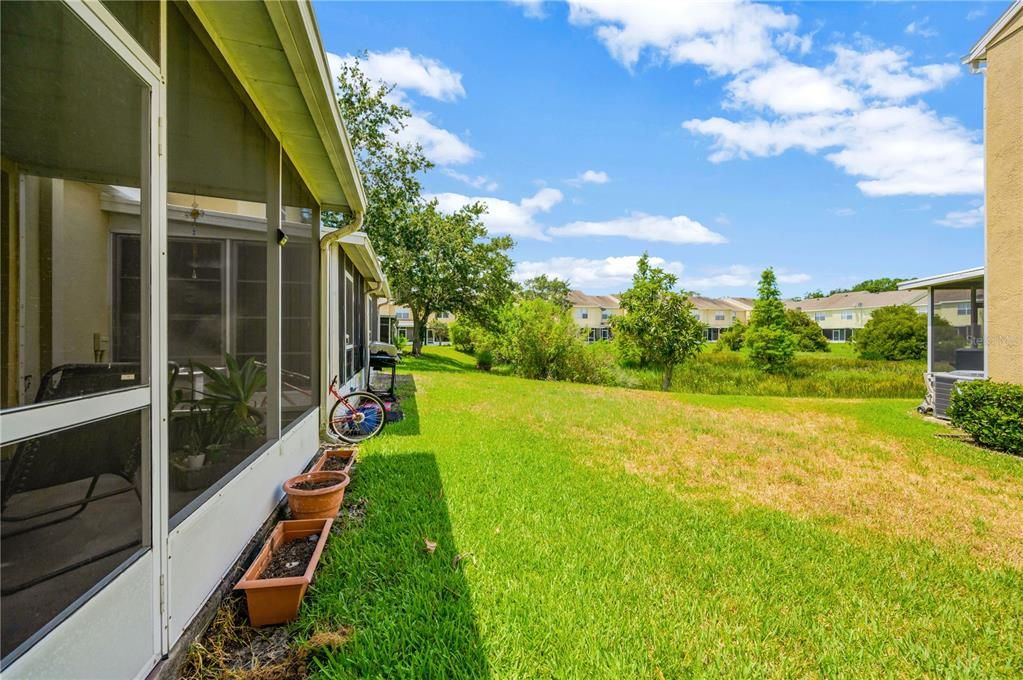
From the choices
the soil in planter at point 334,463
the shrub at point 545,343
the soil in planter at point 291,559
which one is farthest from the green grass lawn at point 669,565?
the shrub at point 545,343

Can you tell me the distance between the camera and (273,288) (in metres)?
3.08

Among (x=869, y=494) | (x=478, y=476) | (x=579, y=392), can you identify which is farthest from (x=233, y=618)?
(x=579, y=392)

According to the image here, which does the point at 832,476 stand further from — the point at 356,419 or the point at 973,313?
the point at 973,313

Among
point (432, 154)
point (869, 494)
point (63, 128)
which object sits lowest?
point (869, 494)

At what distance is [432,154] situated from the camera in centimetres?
1891

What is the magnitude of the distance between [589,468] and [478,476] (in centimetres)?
131

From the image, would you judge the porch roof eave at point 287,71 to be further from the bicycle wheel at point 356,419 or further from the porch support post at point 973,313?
the porch support post at point 973,313

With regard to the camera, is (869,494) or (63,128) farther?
(869,494)

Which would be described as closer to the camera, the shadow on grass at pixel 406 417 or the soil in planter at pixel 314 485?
the soil in planter at pixel 314 485

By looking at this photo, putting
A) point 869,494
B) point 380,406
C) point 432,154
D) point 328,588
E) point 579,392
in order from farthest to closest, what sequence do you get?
point 432,154 → point 579,392 → point 380,406 → point 869,494 → point 328,588

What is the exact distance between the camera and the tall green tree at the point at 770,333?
77.5 feet

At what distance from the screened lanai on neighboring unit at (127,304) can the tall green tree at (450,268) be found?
1790 centimetres

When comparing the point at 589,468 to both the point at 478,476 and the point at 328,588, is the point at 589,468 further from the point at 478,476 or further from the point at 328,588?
the point at 328,588

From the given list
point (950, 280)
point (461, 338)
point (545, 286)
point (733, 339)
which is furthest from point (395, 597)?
point (545, 286)
